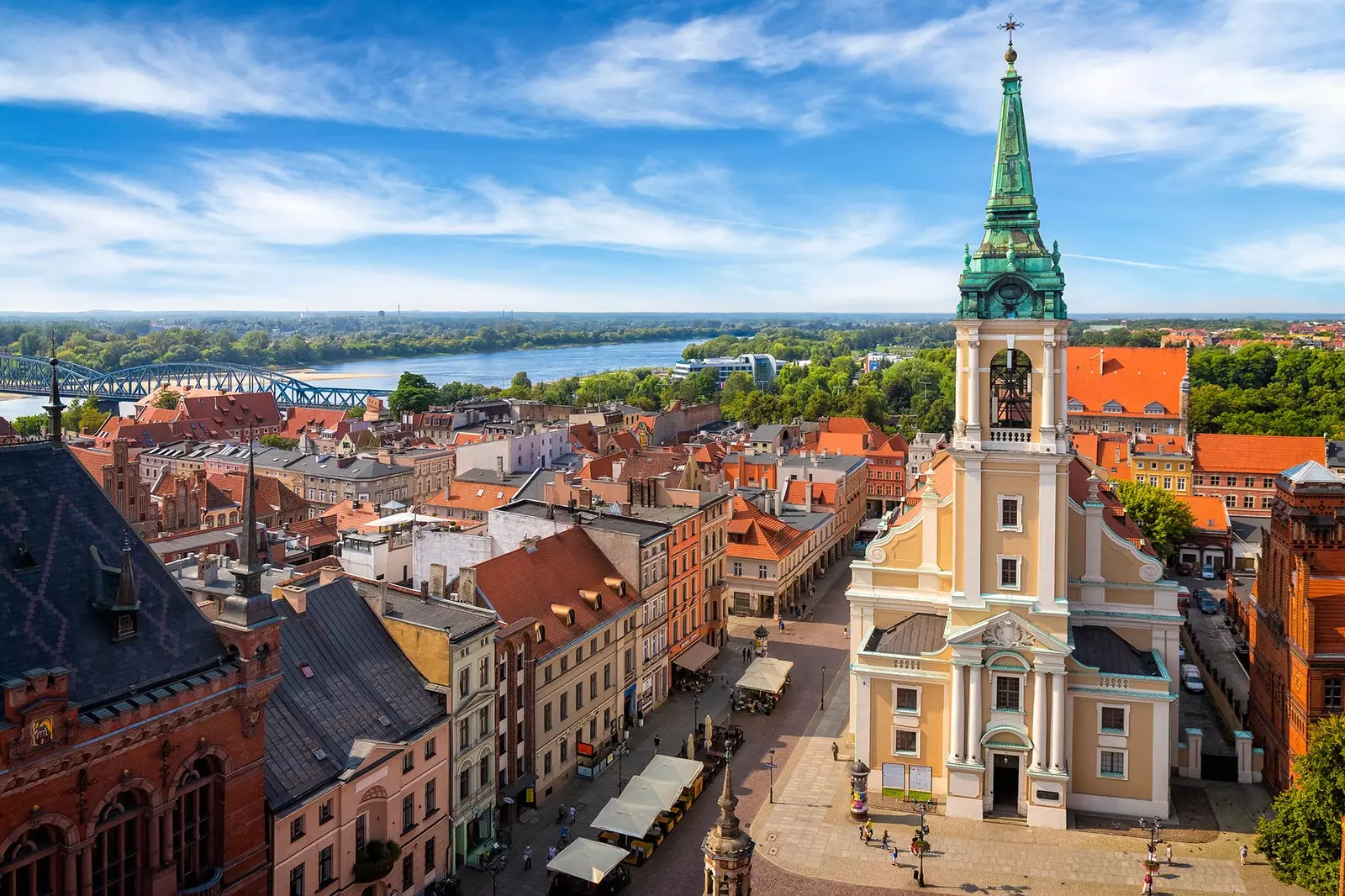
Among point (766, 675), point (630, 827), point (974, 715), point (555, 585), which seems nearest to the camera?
point (630, 827)

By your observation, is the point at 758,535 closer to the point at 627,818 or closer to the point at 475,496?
the point at 475,496

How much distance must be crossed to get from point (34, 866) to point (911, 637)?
35.5 m

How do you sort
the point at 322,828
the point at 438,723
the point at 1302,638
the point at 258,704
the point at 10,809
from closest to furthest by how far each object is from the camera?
the point at 10,809, the point at 258,704, the point at 322,828, the point at 438,723, the point at 1302,638

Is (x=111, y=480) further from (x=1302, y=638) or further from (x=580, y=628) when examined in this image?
(x=1302, y=638)

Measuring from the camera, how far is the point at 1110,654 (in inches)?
1762

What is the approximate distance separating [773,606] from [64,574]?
55051mm

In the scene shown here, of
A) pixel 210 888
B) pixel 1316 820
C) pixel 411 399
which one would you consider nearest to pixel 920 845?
pixel 1316 820

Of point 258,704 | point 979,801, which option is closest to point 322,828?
point 258,704

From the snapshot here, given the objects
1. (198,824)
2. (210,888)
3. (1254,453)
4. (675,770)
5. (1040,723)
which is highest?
(1254,453)

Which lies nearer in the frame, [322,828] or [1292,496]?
[322,828]

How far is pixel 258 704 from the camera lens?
28906mm

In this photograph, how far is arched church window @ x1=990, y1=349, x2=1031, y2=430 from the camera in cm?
4488

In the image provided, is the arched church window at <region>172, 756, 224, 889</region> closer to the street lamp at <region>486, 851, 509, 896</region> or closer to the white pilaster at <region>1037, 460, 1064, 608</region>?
the street lamp at <region>486, 851, 509, 896</region>

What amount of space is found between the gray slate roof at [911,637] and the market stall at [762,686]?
951 centimetres
